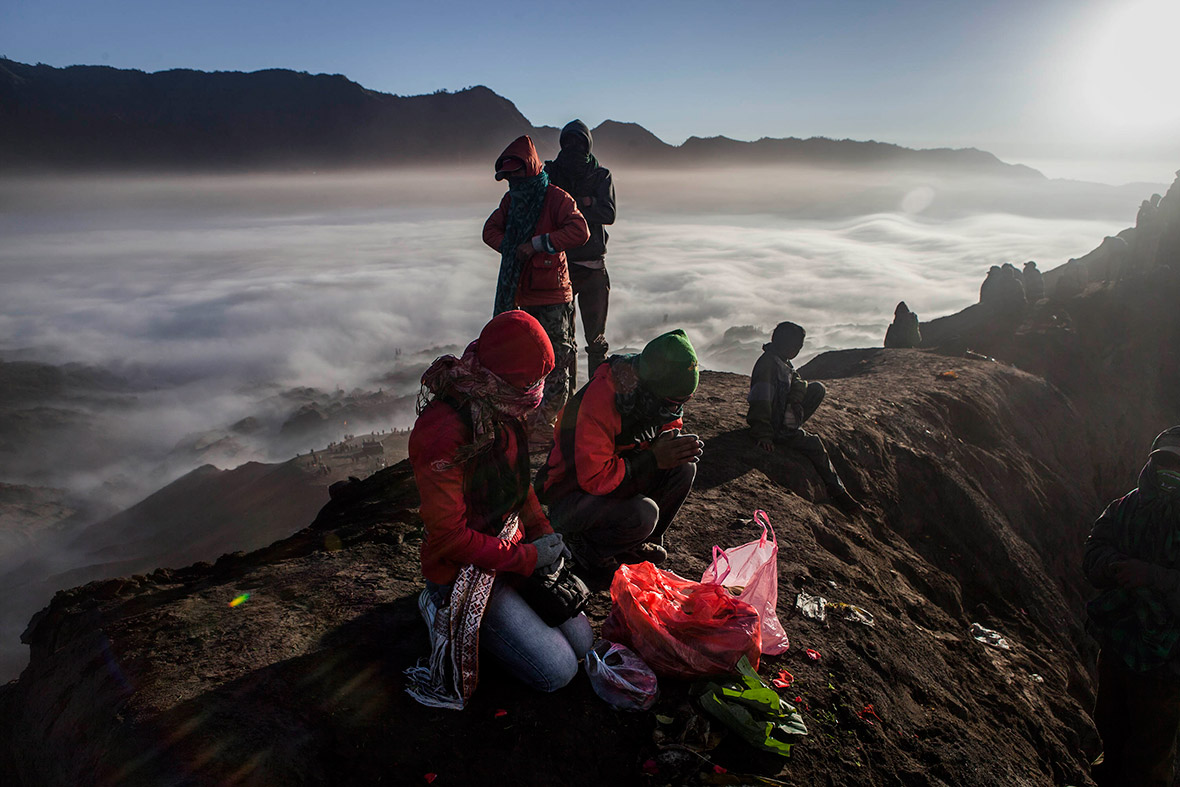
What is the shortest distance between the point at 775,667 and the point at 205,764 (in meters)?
2.74

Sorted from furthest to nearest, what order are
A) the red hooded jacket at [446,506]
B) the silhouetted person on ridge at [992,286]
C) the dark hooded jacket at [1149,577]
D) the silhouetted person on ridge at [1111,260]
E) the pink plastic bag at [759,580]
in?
1. the silhouetted person on ridge at [1111,260]
2. the silhouetted person on ridge at [992,286]
3. the dark hooded jacket at [1149,577]
4. the pink plastic bag at [759,580]
5. the red hooded jacket at [446,506]

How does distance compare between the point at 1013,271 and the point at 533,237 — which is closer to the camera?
the point at 533,237

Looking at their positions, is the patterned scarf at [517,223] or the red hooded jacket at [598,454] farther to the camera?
the patterned scarf at [517,223]

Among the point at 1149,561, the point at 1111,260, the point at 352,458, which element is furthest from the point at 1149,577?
the point at 352,458

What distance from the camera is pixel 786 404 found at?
6.87m

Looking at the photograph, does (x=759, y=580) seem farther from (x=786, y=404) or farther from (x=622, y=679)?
(x=786, y=404)

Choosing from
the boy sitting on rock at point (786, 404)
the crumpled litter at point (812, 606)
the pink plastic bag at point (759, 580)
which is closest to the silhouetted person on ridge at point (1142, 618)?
the crumpled litter at point (812, 606)

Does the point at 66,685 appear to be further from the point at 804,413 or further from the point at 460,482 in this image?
the point at 804,413

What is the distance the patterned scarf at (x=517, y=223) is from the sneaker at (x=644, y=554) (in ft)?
8.71

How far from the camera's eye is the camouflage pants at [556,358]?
5.99m

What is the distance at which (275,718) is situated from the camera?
107 inches

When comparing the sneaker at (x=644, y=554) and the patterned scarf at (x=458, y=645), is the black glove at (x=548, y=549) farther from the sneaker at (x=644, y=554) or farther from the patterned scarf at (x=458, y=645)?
the sneaker at (x=644, y=554)

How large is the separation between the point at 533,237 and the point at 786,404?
334 centimetres

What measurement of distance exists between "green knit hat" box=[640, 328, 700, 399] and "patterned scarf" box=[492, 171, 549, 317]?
2575 millimetres
